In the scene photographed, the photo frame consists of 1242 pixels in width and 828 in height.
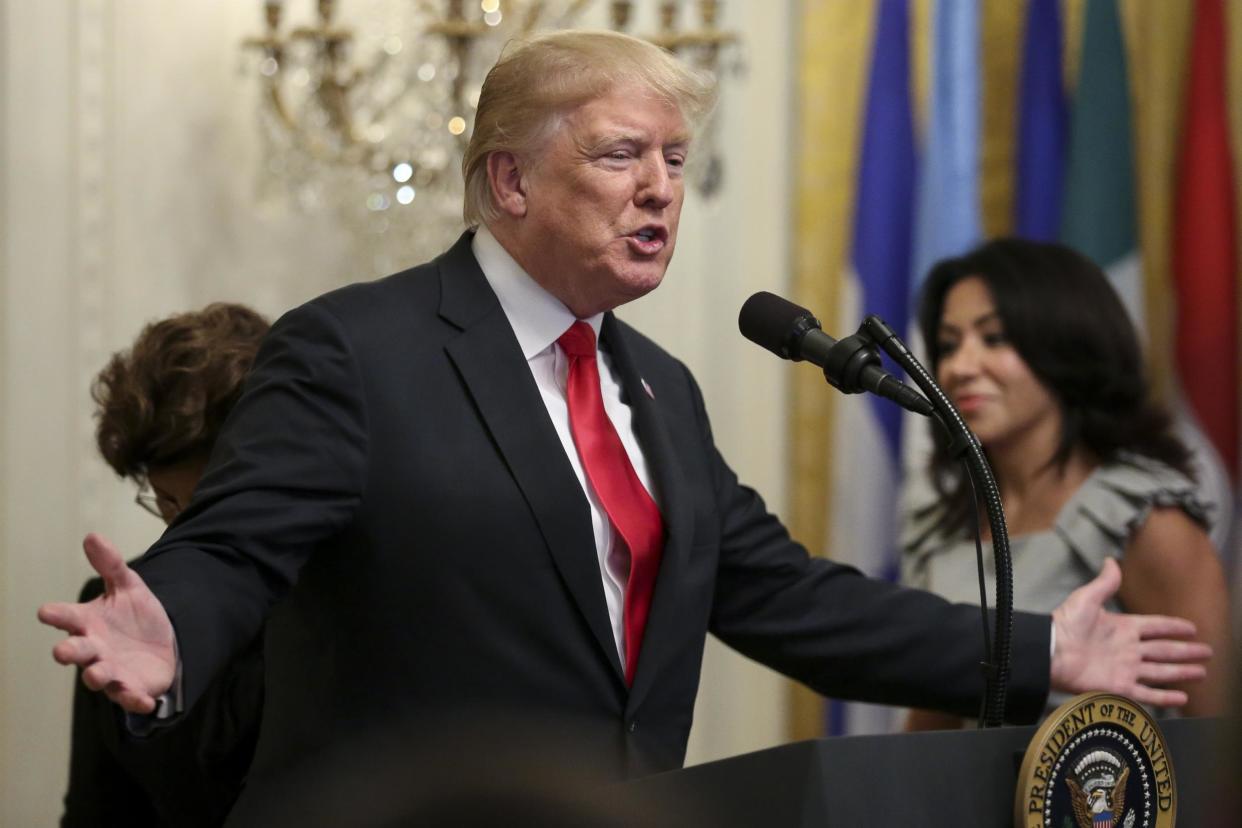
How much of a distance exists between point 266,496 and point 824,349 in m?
0.64

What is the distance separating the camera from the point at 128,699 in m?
1.42

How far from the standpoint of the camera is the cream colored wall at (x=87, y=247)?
11.9ft

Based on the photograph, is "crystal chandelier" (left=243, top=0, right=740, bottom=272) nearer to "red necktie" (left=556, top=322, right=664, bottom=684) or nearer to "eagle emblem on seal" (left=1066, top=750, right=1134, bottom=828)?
"red necktie" (left=556, top=322, right=664, bottom=684)

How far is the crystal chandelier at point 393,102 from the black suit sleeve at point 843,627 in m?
1.35

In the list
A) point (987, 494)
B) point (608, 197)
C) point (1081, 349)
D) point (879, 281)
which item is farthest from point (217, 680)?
point (879, 281)

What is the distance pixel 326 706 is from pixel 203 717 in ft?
1.23

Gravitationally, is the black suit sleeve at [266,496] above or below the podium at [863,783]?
above

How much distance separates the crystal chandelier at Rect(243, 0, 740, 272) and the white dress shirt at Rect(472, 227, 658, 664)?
55.6 inches

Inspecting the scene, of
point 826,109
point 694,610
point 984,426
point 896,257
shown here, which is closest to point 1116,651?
point 694,610

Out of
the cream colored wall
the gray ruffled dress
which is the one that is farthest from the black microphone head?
the cream colored wall

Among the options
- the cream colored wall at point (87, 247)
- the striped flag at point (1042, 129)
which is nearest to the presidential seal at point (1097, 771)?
the striped flag at point (1042, 129)

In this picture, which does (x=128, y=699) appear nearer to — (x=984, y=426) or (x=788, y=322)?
(x=788, y=322)

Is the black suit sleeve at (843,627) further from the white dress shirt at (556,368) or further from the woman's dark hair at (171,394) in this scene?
the woman's dark hair at (171,394)

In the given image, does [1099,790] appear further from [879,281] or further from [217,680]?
[879,281]
